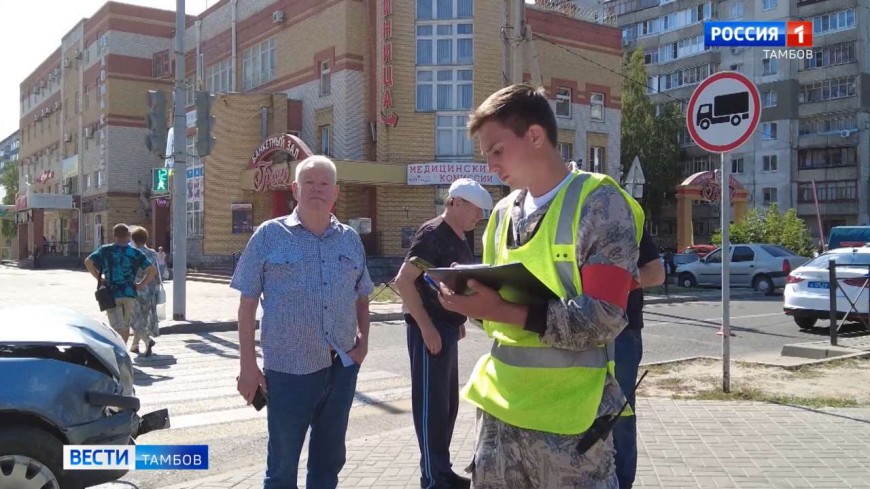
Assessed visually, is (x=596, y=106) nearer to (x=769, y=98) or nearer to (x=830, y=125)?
(x=769, y=98)

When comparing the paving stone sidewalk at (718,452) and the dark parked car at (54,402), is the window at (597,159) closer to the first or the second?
the paving stone sidewalk at (718,452)

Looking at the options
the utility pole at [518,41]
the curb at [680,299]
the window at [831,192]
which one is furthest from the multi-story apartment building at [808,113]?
the utility pole at [518,41]

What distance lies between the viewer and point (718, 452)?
16.9 feet

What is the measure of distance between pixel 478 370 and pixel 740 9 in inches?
2501

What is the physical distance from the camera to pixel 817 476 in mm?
4641

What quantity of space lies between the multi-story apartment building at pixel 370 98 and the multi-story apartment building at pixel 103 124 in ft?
24.4

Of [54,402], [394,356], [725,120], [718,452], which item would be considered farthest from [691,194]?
[54,402]

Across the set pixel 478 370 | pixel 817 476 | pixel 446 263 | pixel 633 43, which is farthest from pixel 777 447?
pixel 633 43

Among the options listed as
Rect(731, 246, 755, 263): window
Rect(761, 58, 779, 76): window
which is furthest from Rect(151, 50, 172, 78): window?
Rect(761, 58, 779, 76): window

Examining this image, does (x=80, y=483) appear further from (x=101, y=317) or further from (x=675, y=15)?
(x=675, y=15)

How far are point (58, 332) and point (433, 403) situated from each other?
208 cm

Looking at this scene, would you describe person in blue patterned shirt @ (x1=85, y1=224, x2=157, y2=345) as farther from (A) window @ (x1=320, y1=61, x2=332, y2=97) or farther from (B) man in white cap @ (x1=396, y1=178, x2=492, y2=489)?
(A) window @ (x1=320, y1=61, x2=332, y2=97)

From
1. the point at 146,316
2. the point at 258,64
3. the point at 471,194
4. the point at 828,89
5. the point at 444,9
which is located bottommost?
the point at 146,316

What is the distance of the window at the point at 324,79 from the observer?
108 ft
